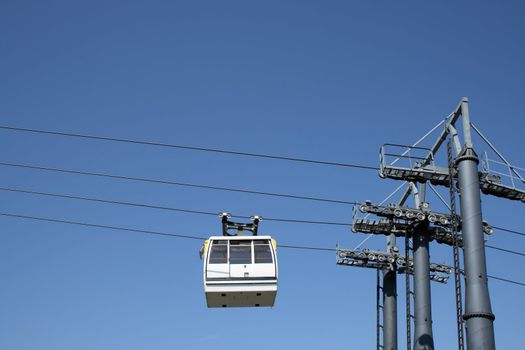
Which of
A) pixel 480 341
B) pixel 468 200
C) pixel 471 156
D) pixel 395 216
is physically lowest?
pixel 480 341

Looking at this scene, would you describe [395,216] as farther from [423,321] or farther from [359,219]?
[423,321]

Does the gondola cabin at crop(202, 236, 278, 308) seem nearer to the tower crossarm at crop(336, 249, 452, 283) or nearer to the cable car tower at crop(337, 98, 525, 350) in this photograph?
the cable car tower at crop(337, 98, 525, 350)

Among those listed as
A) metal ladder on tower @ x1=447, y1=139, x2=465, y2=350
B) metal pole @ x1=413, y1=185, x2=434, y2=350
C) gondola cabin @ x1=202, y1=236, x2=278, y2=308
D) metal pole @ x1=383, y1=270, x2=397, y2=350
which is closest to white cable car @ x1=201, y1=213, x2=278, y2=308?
gondola cabin @ x1=202, y1=236, x2=278, y2=308

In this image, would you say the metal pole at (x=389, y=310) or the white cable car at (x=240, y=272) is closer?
the white cable car at (x=240, y=272)

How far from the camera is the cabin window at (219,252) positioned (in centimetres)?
2356

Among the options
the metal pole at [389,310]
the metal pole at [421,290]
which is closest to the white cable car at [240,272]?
the metal pole at [421,290]

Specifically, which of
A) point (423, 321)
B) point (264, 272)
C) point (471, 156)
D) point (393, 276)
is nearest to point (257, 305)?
point (264, 272)

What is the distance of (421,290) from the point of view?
40.6m

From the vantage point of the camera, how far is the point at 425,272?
41531 millimetres

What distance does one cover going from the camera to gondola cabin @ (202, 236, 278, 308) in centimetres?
2303

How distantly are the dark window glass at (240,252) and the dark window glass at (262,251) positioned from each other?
0.20 meters

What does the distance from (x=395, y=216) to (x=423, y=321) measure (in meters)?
5.83

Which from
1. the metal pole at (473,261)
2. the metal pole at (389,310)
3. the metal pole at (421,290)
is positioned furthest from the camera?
the metal pole at (389,310)

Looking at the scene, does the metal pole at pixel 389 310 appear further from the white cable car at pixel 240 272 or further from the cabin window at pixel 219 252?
the cabin window at pixel 219 252
